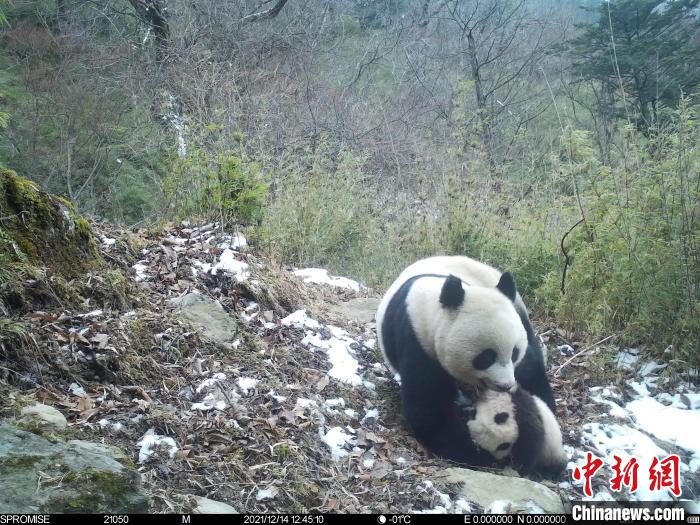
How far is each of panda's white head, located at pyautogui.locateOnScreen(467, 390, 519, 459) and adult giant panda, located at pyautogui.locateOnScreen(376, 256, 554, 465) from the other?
65 mm

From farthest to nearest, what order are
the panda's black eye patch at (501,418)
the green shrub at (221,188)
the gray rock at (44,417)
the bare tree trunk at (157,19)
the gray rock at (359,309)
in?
the bare tree trunk at (157,19) < the green shrub at (221,188) < the gray rock at (359,309) < the panda's black eye patch at (501,418) < the gray rock at (44,417)

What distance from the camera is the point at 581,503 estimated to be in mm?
3691

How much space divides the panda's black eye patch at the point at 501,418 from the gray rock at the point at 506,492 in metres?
0.39

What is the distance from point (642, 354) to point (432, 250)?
2.67m

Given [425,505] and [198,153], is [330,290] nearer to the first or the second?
[198,153]

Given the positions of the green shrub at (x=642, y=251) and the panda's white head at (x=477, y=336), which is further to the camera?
the green shrub at (x=642, y=251)

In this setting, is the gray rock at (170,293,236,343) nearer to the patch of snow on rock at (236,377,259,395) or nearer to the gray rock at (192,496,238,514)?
the patch of snow on rock at (236,377,259,395)

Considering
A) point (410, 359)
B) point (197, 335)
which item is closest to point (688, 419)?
point (410, 359)

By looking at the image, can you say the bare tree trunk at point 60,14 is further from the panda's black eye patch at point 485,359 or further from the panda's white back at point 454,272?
the panda's black eye patch at point 485,359

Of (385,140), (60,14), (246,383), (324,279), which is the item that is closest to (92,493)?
(246,383)

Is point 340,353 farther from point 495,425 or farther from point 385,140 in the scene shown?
point 385,140

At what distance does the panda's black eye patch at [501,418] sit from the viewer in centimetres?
405

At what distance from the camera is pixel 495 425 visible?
4043 mm

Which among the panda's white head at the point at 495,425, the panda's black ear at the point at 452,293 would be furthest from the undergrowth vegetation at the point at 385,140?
the panda's black ear at the point at 452,293
